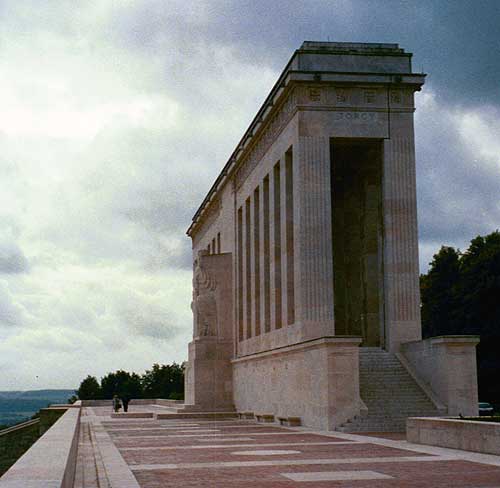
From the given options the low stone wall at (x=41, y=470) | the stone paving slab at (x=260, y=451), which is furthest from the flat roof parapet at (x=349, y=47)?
the low stone wall at (x=41, y=470)

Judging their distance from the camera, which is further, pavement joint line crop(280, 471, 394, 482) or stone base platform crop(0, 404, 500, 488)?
pavement joint line crop(280, 471, 394, 482)

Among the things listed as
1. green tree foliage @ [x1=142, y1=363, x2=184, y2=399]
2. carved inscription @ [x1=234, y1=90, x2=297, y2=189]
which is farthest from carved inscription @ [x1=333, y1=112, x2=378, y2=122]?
green tree foliage @ [x1=142, y1=363, x2=184, y2=399]

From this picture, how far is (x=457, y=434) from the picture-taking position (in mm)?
19734

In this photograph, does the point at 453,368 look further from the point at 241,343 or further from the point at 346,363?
the point at 241,343

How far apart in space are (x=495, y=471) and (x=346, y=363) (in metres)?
13.3

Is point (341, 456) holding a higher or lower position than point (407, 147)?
lower

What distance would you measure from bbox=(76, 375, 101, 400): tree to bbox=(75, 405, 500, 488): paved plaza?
81.3 metres

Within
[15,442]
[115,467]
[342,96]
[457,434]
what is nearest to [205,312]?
[342,96]

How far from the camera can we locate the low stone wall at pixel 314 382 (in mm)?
28000

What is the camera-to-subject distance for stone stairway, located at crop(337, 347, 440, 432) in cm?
2794

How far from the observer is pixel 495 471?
48.8ft

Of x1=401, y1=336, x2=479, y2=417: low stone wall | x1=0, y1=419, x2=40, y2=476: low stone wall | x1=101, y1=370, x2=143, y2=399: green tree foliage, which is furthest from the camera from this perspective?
x1=101, y1=370, x2=143, y2=399: green tree foliage

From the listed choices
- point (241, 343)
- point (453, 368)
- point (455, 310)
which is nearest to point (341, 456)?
point (453, 368)

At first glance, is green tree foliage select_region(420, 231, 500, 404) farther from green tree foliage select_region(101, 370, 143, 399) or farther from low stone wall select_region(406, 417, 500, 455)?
green tree foliage select_region(101, 370, 143, 399)
